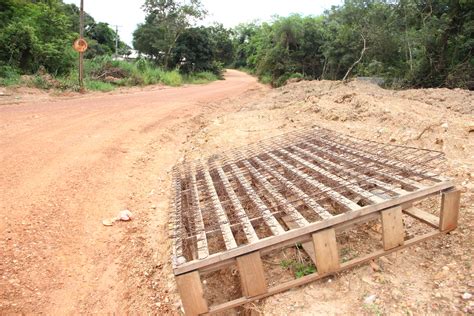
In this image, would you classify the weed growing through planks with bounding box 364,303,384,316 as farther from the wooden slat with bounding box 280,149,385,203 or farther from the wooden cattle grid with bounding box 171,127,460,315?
the wooden slat with bounding box 280,149,385,203

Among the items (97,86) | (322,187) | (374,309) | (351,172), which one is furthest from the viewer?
(97,86)

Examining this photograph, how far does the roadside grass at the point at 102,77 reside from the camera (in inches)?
431

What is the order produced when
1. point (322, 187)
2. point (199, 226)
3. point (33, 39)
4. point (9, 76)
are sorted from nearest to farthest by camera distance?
point (199, 226), point (322, 187), point (9, 76), point (33, 39)

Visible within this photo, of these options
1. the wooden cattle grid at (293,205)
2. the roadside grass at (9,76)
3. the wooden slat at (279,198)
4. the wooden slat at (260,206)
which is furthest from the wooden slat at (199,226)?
the roadside grass at (9,76)

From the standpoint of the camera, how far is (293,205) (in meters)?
2.65

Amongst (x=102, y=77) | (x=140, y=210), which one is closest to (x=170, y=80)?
(x=102, y=77)

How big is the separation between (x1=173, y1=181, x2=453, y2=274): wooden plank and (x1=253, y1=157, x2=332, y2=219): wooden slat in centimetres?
9

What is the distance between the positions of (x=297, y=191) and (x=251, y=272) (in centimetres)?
93

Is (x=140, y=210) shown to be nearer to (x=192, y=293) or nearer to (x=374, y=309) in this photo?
(x=192, y=293)

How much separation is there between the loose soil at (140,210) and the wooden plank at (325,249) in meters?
0.14

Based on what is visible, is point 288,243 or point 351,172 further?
point 351,172

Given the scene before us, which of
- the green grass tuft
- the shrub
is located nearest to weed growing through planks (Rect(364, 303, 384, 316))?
the green grass tuft

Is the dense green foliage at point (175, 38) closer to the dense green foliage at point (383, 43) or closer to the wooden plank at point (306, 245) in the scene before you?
the dense green foliage at point (383, 43)

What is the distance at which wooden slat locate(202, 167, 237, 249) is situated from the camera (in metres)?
2.19
